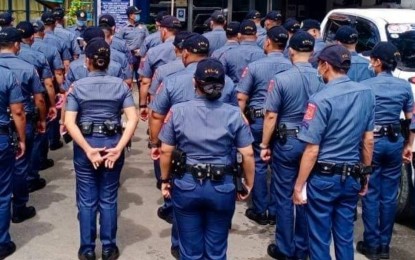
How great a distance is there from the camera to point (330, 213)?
4.53 meters

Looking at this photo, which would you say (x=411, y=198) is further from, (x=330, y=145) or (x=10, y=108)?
(x=10, y=108)

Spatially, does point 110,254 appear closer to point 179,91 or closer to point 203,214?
point 203,214

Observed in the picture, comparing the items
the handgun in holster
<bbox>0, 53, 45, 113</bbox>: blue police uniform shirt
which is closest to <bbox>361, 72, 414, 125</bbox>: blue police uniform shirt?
the handgun in holster

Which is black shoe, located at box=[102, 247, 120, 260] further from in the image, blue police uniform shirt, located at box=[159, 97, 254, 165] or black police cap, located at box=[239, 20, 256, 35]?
black police cap, located at box=[239, 20, 256, 35]

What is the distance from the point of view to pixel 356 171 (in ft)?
14.8

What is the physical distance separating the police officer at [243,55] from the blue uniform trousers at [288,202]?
1680 mm

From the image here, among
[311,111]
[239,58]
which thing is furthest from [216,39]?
[311,111]

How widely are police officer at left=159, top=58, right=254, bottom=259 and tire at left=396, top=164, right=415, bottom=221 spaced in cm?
242

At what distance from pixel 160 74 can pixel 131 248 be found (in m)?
1.73

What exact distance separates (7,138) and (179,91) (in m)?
1.57

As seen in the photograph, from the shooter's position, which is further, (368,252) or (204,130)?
(368,252)

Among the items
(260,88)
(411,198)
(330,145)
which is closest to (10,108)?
(260,88)

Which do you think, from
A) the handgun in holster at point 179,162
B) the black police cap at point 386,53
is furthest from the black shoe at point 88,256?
the black police cap at point 386,53

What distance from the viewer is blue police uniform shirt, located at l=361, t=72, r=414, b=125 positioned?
208 inches
